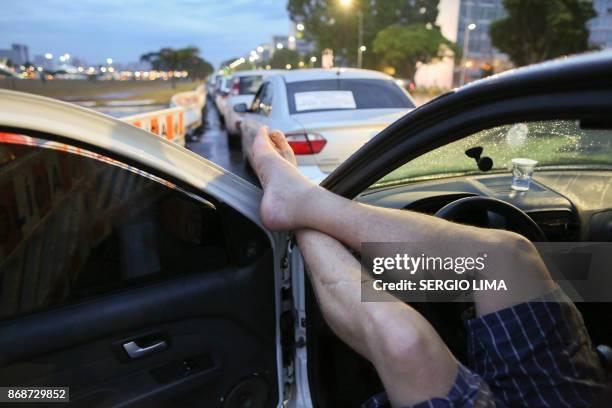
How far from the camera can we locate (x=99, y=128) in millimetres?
1378

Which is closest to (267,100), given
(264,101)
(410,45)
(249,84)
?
(264,101)

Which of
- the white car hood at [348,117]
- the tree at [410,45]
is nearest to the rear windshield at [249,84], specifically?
the white car hood at [348,117]

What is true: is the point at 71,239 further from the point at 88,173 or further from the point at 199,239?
the point at 199,239

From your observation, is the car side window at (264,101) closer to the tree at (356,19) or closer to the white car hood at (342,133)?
the white car hood at (342,133)

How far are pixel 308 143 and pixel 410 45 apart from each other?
5606 centimetres

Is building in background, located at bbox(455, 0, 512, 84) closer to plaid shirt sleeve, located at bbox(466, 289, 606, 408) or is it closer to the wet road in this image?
the wet road

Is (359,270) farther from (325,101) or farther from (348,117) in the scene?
(325,101)

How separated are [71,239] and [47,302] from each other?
7.4 inches

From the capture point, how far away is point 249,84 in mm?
13656

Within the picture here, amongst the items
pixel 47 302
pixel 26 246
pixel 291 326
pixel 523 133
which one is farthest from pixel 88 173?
pixel 523 133

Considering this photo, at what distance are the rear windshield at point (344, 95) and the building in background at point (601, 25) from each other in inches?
1722

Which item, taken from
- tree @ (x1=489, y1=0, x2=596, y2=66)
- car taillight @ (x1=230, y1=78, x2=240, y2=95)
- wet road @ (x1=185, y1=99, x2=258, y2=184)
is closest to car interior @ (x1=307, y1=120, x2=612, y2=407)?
wet road @ (x1=185, y1=99, x2=258, y2=184)

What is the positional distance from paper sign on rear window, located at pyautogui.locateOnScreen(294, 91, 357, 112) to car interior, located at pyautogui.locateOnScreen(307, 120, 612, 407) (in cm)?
317

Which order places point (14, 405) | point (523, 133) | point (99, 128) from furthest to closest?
point (523, 133)
point (99, 128)
point (14, 405)
